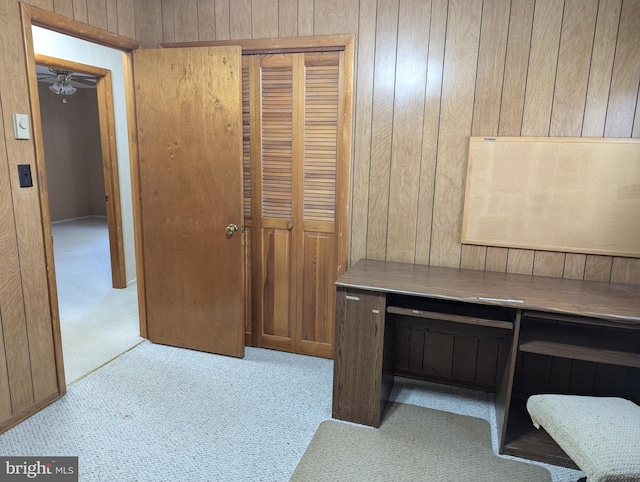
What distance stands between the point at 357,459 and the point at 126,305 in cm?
270

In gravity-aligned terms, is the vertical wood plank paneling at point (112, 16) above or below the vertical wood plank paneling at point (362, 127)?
above

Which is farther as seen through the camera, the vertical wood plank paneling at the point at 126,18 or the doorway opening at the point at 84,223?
the doorway opening at the point at 84,223

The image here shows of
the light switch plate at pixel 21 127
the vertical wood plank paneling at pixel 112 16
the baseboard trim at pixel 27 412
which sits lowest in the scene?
the baseboard trim at pixel 27 412

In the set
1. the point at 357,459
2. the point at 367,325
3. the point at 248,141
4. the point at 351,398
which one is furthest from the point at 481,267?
the point at 248,141

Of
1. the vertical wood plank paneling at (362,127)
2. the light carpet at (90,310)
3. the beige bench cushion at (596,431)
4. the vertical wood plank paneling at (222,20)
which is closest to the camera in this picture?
the beige bench cushion at (596,431)

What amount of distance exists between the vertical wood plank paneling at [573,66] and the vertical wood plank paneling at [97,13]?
8.36ft

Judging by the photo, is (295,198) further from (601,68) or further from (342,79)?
(601,68)

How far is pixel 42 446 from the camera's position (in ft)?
6.64

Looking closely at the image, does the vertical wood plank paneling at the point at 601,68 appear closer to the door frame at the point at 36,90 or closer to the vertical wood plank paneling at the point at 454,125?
the vertical wood plank paneling at the point at 454,125

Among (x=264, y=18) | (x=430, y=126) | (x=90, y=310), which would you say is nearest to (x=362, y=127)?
(x=430, y=126)

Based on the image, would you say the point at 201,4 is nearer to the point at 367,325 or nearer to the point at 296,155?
the point at 296,155

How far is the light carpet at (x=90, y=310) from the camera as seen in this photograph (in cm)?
296

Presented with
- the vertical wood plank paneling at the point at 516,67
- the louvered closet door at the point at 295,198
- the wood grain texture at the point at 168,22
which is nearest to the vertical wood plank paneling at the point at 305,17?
the louvered closet door at the point at 295,198

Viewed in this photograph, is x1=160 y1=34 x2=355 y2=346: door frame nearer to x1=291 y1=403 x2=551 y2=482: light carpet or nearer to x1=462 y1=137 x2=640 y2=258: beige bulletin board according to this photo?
x1=462 y1=137 x2=640 y2=258: beige bulletin board
